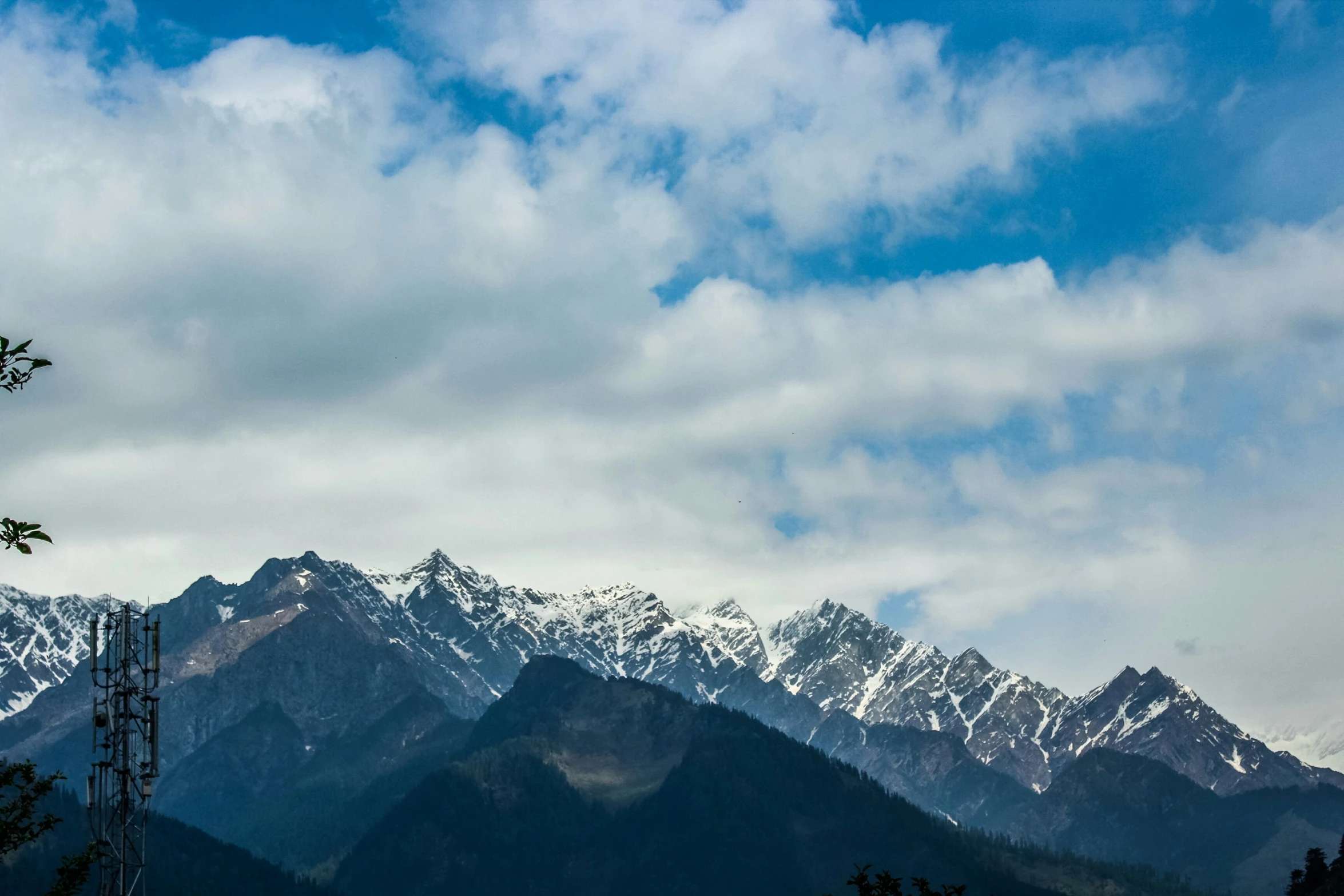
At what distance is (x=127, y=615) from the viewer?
8531 centimetres

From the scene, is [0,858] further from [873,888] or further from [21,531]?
[873,888]

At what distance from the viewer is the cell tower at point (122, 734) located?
272 ft

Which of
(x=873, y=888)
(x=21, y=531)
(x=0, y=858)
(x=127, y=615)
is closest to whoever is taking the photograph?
(x=21, y=531)

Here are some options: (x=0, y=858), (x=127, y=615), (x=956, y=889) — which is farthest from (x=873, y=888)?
(x=127, y=615)

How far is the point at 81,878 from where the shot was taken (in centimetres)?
7500

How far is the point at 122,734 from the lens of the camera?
84250 millimetres

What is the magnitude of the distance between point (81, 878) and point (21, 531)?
3635cm

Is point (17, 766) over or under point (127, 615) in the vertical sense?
under

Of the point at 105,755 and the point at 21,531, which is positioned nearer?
the point at 21,531

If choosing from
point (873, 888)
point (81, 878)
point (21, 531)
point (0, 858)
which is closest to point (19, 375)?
point (21, 531)

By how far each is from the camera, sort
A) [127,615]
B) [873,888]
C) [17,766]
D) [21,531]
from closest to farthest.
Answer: [21,531], [17,766], [873,888], [127,615]

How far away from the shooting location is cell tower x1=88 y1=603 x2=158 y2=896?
272 ft

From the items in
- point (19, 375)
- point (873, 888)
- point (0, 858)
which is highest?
point (19, 375)

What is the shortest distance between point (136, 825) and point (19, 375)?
1846 inches
